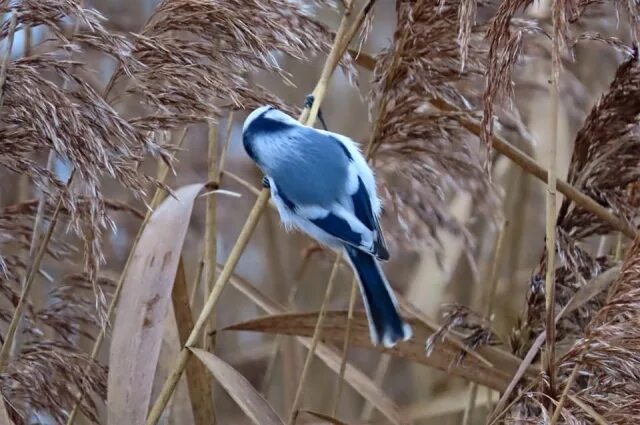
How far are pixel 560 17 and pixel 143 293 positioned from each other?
81 centimetres

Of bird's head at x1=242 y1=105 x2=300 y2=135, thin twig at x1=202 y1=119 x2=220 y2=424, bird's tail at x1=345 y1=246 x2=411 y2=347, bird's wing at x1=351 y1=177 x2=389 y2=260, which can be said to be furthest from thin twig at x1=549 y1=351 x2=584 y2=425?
thin twig at x1=202 y1=119 x2=220 y2=424

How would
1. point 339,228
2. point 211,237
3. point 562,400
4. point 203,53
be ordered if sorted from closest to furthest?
1. point 562,400
2. point 203,53
3. point 339,228
4. point 211,237

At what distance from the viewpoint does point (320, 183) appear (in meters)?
1.67

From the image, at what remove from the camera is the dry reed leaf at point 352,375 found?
1833 mm

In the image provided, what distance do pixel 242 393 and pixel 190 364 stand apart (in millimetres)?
323

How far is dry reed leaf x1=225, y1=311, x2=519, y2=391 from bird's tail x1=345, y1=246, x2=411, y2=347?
20cm

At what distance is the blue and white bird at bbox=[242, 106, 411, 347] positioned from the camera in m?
1.63

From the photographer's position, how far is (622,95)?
1670mm

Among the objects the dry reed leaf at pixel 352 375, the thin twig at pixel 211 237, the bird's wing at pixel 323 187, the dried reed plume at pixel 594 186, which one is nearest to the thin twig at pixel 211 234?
the thin twig at pixel 211 237

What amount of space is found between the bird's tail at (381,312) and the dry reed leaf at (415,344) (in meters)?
0.20

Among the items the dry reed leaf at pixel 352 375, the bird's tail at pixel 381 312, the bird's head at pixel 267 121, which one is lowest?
the dry reed leaf at pixel 352 375

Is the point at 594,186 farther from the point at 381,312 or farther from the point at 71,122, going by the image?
the point at 71,122

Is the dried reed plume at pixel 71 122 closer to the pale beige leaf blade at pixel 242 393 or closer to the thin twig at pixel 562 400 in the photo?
the pale beige leaf blade at pixel 242 393

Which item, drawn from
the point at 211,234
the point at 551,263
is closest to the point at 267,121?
the point at 211,234
